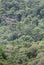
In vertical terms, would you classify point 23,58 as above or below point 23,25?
above

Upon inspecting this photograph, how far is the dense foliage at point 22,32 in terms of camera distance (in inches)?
674

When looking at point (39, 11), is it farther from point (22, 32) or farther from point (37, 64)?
point (37, 64)

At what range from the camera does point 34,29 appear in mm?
25891

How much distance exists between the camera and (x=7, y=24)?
1111 inches

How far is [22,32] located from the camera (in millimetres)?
26094

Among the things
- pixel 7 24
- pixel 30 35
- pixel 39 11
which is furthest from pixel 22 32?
pixel 39 11

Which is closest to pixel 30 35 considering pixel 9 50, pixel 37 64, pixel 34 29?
pixel 34 29

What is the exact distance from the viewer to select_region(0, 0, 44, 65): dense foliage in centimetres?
1711

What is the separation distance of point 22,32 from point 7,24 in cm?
267

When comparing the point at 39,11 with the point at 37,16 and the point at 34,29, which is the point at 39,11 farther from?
the point at 34,29

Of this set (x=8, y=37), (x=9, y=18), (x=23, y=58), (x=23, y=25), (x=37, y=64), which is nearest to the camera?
(x=37, y=64)

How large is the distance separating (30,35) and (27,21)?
382cm

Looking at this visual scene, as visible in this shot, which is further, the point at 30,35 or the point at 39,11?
the point at 39,11

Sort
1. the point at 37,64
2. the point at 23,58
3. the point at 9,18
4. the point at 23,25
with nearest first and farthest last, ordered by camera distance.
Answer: the point at 37,64
the point at 23,58
the point at 23,25
the point at 9,18
